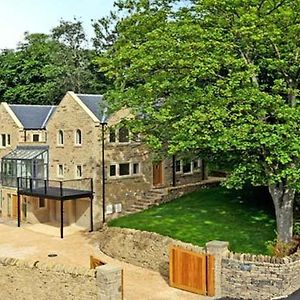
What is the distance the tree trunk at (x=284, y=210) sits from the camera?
21.5 meters

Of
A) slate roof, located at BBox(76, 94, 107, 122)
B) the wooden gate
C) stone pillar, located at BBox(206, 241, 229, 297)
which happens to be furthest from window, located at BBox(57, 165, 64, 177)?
stone pillar, located at BBox(206, 241, 229, 297)

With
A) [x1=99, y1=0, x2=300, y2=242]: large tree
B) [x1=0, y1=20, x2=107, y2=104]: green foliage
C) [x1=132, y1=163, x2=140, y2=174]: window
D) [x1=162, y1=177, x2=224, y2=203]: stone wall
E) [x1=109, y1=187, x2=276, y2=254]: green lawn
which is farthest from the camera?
[x1=0, y1=20, x2=107, y2=104]: green foliage

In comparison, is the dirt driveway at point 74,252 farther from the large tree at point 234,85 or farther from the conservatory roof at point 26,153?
the large tree at point 234,85

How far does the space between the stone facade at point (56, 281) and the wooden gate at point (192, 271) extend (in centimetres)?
413

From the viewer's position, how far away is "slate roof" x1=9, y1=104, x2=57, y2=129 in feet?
130

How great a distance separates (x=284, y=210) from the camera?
21.7 metres

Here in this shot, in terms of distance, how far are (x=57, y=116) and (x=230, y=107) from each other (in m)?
17.7

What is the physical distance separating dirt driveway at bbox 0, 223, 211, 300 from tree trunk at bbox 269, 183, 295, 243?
4.64m

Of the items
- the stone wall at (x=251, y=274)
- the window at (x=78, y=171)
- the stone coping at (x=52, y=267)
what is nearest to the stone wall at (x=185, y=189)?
the window at (x=78, y=171)

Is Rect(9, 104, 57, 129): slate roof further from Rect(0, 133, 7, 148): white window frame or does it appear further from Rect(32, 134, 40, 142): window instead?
Rect(0, 133, 7, 148): white window frame

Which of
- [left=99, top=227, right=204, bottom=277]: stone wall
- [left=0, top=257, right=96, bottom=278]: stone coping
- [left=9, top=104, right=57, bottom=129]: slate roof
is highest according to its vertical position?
[left=9, top=104, right=57, bottom=129]: slate roof

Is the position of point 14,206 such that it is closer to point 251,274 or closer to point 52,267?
point 52,267

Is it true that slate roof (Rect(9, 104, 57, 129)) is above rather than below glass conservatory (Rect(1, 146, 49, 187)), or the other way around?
above

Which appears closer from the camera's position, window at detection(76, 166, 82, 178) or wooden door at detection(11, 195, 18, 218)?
window at detection(76, 166, 82, 178)
